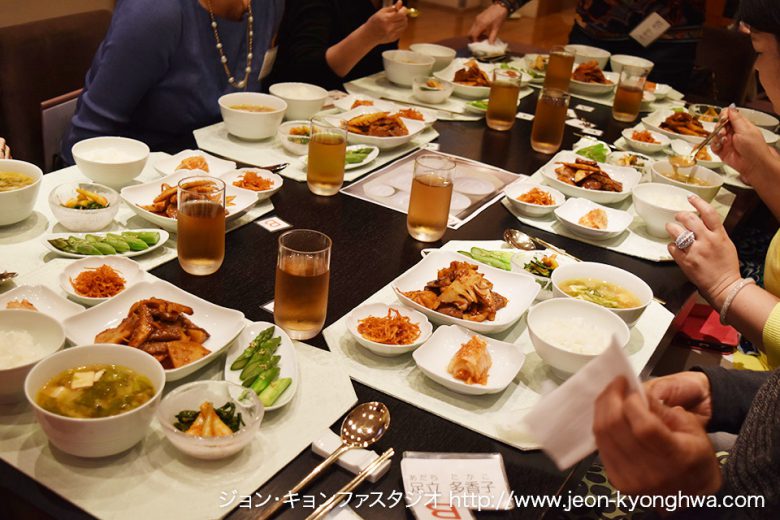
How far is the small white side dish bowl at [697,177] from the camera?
2.34 metres

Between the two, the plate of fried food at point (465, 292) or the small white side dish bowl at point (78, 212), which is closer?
the plate of fried food at point (465, 292)

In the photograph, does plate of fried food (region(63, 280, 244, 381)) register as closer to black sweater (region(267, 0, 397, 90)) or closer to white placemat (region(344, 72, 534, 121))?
white placemat (region(344, 72, 534, 121))

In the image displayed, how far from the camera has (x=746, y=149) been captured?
238 centimetres

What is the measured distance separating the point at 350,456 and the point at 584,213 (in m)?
1.31

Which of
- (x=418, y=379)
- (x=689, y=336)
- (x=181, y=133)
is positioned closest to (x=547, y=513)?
(x=418, y=379)

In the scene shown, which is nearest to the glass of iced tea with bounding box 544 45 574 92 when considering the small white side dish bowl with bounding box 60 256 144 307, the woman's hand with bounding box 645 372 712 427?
the woman's hand with bounding box 645 372 712 427

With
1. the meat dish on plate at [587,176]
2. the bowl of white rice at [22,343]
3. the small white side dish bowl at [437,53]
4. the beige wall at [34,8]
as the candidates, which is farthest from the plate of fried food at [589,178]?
the beige wall at [34,8]

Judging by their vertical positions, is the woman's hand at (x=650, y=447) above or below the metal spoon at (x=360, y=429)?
above

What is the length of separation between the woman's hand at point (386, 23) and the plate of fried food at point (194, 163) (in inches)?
46.8

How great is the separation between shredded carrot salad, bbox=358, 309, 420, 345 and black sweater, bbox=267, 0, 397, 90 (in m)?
2.07

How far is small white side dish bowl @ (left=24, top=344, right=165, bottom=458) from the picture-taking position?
104 cm

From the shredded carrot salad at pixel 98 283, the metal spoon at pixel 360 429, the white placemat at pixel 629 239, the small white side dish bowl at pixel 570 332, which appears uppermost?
the small white side dish bowl at pixel 570 332

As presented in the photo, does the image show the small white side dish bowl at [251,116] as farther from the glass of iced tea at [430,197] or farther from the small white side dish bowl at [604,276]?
the small white side dish bowl at [604,276]

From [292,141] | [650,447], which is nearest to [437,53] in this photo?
[292,141]
